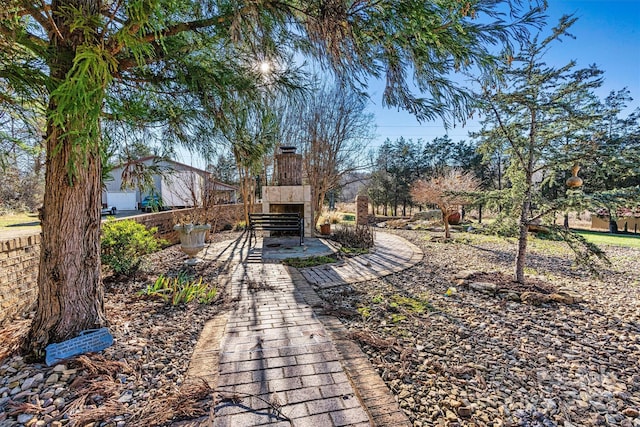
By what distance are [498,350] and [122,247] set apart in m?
5.04

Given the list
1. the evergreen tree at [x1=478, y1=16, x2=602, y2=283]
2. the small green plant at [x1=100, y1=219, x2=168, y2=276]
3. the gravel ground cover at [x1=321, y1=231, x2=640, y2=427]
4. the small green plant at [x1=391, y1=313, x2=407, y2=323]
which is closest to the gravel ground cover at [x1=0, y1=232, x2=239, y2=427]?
the small green plant at [x1=100, y1=219, x2=168, y2=276]

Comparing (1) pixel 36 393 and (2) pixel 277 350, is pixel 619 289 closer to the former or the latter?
(2) pixel 277 350

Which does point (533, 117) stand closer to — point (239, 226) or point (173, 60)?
point (173, 60)

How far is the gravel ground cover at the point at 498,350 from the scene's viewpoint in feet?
6.08

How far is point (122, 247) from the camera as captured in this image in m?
4.35

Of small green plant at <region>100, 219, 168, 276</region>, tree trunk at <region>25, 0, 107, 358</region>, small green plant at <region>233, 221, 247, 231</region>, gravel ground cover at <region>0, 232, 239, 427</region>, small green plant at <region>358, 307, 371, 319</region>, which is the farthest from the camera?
small green plant at <region>233, 221, 247, 231</region>

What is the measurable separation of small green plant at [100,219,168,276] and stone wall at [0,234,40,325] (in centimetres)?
79

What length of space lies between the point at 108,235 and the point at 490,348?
5049 millimetres

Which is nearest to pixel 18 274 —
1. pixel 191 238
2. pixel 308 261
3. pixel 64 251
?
pixel 64 251

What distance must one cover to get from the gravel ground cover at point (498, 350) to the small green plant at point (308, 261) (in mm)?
1390

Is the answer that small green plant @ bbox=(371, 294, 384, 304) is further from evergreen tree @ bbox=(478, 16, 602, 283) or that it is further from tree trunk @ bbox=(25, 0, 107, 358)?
tree trunk @ bbox=(25, 0, 107, 358)

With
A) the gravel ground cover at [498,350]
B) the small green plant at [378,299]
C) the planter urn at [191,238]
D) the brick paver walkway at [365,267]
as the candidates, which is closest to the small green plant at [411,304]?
the gravel ground cover at [498,350]

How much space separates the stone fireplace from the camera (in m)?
9.23

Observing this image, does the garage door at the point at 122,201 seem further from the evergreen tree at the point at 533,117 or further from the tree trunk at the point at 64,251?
the evergreen tree at the point at 533,117
